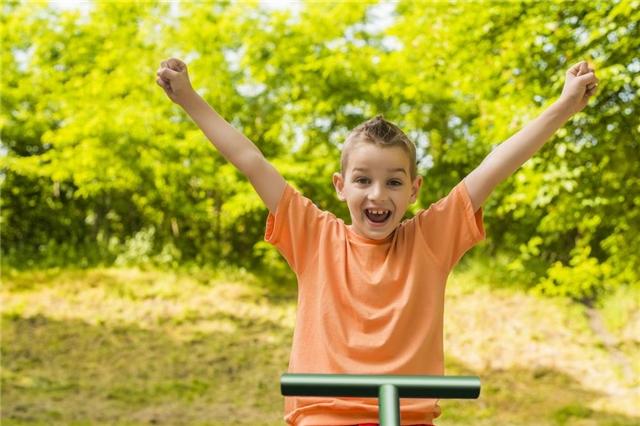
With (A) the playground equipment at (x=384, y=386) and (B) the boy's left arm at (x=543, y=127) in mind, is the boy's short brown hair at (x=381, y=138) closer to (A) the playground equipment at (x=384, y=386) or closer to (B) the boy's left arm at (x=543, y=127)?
(B) the boy's left arm at (x=543, y=127)

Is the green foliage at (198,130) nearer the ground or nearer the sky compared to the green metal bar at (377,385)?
nearer the sky

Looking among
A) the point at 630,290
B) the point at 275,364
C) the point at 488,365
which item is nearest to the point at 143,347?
the point at 275,364

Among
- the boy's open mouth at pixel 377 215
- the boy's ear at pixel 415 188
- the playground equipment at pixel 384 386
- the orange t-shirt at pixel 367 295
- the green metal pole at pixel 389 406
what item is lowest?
the green metal pole at pixel 389 406

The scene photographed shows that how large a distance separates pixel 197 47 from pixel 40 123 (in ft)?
7.46

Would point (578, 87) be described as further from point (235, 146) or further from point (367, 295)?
point (235, 146)

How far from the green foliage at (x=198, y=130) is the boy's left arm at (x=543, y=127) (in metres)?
6.43

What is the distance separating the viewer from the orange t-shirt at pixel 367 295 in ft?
5.65

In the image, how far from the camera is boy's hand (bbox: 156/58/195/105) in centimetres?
177

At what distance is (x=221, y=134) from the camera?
1.86 metres

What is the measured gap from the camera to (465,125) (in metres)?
10.5

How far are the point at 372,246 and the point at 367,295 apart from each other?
5.0 inches

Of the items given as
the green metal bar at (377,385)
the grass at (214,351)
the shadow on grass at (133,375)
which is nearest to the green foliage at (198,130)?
the grass at (214,351)

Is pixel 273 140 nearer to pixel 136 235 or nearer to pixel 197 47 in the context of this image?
pixel 197 47

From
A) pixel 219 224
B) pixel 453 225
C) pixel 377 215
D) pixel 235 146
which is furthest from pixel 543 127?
pixel 219 224
